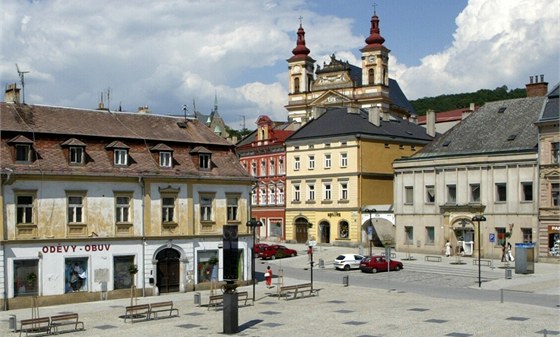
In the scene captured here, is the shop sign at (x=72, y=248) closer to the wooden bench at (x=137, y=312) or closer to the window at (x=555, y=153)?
the wooden bench at (x=137, y=312)

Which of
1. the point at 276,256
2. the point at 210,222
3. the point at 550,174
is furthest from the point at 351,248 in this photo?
the point at 210,222

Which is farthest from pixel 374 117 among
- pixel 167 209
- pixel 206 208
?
pixel 167 209

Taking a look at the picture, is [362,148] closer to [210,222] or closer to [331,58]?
[210,222]

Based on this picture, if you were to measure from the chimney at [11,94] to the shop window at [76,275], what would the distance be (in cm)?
949

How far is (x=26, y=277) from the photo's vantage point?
38.9 meters

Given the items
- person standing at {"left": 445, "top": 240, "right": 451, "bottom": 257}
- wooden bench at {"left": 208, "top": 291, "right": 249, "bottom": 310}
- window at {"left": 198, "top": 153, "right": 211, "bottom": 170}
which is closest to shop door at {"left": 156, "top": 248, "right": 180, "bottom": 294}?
wooden bench at {"left": 208, "top": 291, "right": 249, "bottom": 310}

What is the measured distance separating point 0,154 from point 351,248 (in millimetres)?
40813

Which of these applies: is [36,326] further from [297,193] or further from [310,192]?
[297,193]

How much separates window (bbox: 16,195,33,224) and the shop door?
7.43m

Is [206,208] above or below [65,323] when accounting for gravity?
above

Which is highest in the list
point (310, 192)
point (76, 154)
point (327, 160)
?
point (327, 160)

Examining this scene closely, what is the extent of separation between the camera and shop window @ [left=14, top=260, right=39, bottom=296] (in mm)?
38625

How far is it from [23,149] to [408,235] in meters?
36.9

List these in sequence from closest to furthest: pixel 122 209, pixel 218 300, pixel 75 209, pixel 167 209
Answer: pixel 218 300 < pixel 75 209 < pixel 122 209 < pixel 167 209
